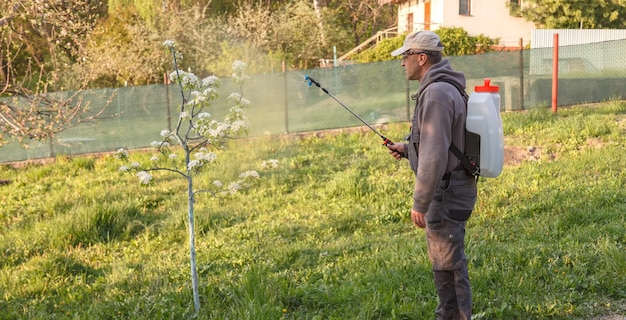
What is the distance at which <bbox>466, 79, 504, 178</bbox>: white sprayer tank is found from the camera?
3.78 m

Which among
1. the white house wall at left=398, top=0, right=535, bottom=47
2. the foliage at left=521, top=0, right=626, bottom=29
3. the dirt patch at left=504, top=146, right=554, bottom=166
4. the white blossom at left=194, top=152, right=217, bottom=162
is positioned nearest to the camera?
the white blossom at left=194, top=152, right=217, bottom=162

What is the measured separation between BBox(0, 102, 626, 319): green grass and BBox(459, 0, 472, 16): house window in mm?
16249

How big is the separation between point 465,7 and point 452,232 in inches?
1019

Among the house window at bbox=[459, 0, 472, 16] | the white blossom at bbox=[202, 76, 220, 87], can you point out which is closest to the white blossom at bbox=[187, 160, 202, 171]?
the white blossom at bbox=[202, 76, 220, 87]

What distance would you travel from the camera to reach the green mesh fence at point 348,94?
1448 centimetres

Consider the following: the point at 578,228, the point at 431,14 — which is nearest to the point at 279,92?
the point at 578,228

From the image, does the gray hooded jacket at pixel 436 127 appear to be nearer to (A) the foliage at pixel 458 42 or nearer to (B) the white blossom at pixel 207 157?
(B) the white blossom at pixel 207 157

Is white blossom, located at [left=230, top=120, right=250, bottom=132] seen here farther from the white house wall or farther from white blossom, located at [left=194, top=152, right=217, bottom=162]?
the white house wall

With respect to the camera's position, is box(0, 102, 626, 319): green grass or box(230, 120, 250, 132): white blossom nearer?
box(230, 120, 250, 132): white blossom

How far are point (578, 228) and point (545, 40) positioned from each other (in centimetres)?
1837

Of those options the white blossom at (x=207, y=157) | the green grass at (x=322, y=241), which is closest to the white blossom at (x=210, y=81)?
the white blossom at (x=207, y=157)

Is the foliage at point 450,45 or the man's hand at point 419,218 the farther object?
the foliage at point 450,45

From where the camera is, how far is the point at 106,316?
5.25 metres

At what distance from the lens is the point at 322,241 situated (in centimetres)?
730
